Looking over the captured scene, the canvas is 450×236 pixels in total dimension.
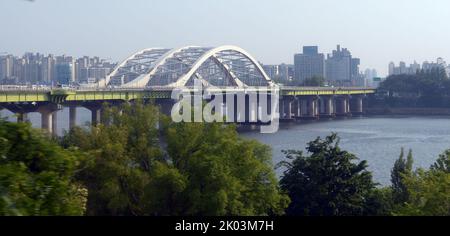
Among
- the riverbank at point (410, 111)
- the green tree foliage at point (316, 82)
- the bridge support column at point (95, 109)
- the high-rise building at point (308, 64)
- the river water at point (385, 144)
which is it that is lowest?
the river water at point (385, 144)

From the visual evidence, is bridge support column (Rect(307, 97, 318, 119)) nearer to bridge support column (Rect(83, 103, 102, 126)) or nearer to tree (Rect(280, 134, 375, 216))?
bridge support column (Rect(83, 103, 102, 126))

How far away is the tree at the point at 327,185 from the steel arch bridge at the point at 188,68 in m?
27.2

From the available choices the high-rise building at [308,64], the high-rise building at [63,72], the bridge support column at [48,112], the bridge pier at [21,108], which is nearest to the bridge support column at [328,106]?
the high-rise building at [63,72]

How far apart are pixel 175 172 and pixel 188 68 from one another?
108ft

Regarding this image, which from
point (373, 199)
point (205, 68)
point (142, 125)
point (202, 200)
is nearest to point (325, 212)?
point (373, 199)

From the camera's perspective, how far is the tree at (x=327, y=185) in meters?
9.96

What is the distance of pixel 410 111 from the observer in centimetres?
4866

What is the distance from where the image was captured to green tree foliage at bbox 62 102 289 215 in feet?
28.2

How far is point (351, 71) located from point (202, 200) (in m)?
87.3

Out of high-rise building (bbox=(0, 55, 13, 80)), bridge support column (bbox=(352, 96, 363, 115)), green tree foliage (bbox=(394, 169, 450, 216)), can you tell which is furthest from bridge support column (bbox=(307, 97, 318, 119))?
green tree foliage (bbox=(394, 169, 450, 216))

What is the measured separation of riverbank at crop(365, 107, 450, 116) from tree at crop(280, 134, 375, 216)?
126ft

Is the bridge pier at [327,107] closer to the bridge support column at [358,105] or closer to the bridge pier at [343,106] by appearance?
the bridge pier at [343,106]

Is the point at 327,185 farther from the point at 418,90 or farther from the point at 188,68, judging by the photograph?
the point at 418,90

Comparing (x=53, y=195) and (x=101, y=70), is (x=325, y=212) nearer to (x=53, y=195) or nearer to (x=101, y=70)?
(x=53, y=195)
